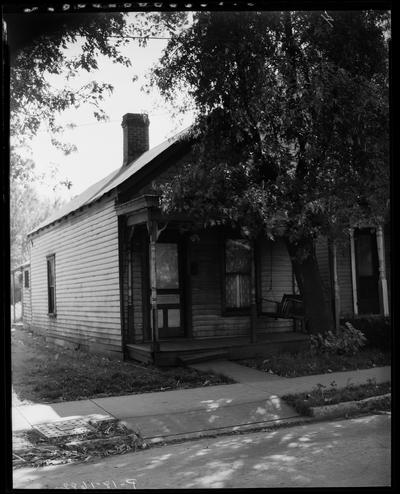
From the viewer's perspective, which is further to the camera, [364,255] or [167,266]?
[364,255]

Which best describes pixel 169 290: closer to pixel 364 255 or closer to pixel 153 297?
pixel 153 297

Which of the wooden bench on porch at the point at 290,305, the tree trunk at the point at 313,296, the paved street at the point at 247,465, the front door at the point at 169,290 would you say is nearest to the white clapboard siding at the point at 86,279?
the front door at the point at 169,290

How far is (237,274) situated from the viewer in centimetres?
1447

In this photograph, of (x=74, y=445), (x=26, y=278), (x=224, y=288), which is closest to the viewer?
(x=74, y=445)

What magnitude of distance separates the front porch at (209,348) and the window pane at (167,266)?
143 cm

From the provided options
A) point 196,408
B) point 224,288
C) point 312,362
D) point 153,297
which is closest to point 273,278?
point 224,288

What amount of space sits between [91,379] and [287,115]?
6.21 metres

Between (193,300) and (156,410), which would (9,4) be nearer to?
(156,410)

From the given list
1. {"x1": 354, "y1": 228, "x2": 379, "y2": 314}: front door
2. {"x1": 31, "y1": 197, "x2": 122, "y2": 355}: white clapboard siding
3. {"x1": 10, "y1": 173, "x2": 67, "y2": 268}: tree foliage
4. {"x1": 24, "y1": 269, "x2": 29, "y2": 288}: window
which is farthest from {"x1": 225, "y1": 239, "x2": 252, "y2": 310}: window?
{"x1": 10, "y1": 173, "x2": 67, "y2": 268}: tree foliage

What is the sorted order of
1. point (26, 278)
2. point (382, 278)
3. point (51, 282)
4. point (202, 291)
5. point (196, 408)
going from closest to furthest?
1. point (196, 408)
2. point (202, 291)
3. point (382, 278)
4. point (51, 282)
5. point (26, 278)

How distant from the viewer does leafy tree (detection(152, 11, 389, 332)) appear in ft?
31.7

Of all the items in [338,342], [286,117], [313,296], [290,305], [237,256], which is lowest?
[338,342]

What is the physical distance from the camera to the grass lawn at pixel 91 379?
945cm

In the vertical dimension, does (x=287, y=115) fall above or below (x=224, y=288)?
above
